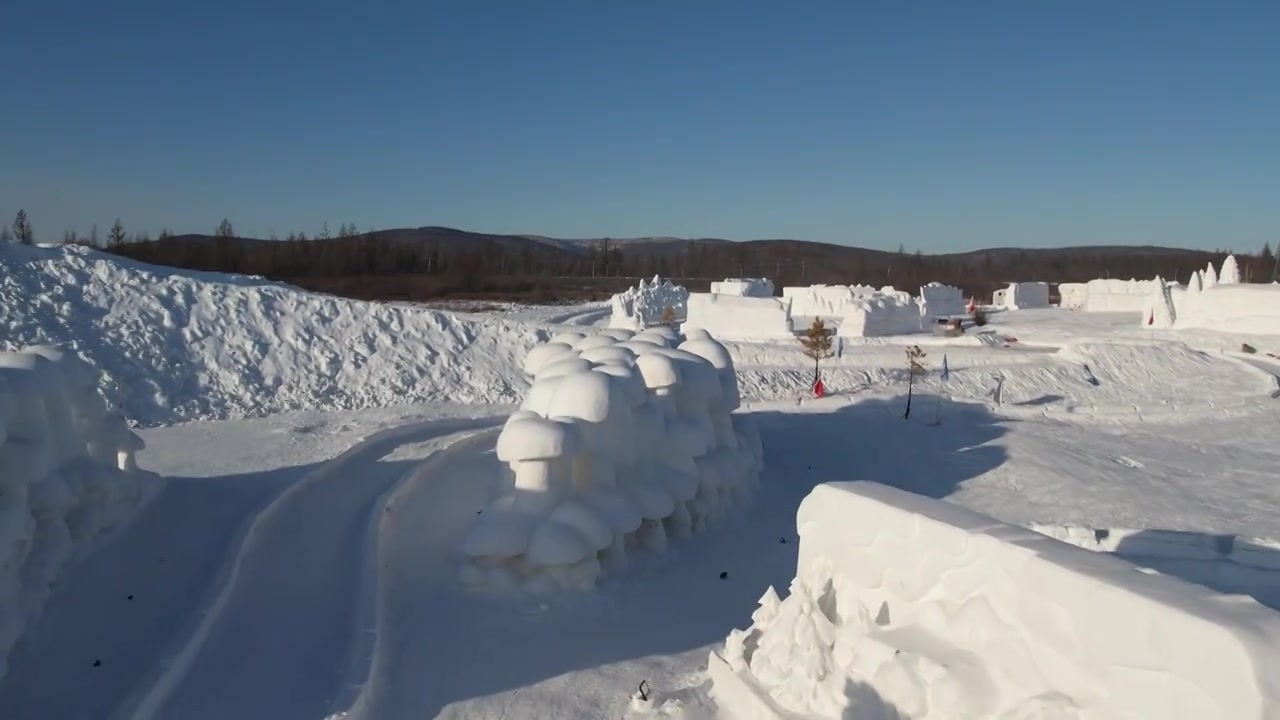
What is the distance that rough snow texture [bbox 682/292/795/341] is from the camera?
29.8 metres

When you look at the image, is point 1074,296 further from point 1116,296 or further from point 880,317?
point 880,317

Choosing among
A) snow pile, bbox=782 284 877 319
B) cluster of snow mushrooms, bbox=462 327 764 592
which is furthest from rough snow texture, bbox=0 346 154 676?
snow pile, bbox=782 284 877 319

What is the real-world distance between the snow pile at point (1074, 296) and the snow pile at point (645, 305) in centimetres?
2469

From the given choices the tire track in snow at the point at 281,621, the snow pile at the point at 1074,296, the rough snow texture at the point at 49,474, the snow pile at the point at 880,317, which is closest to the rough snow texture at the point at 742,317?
the snow pile at the point at 880,317

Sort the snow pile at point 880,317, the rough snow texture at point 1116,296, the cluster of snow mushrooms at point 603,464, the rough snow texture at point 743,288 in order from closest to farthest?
the cluster of snow mushrooms at point 603,464, the snow pile at point 880,317, the rough snow texture at point 743,288, the rough snow texture at point 1116,296

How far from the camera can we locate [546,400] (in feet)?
35.5

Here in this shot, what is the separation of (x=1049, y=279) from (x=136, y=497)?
11323 centimetres

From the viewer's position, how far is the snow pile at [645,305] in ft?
119

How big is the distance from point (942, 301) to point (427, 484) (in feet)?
113

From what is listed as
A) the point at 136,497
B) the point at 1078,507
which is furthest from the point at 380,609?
the point at 1078,507

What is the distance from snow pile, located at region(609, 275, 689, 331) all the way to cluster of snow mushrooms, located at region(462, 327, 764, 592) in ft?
71.3

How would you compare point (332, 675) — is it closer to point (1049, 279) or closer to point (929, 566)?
point (929, 566)

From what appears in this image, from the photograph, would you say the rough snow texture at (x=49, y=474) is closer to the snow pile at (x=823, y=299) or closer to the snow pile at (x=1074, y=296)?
the snow pile at (x=823, y=299)

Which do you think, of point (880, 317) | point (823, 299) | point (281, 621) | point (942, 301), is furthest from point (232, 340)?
point (942, 301)
